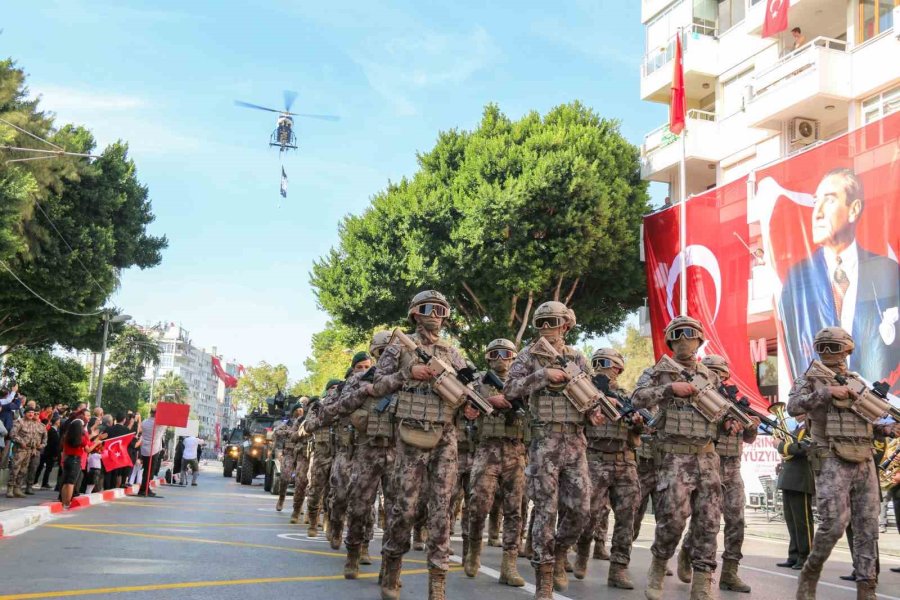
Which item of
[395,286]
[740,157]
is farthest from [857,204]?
[395,286]

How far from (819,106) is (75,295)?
24.3 m

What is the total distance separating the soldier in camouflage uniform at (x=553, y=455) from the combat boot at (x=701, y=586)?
0.96 meters

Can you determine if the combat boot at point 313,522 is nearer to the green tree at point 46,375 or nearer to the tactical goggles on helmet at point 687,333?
the tactical goggles on helmet at point 687,333

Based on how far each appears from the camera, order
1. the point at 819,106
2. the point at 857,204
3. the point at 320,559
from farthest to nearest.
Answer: the point at 819,106 → the point at 857,204 → the point at 320,559

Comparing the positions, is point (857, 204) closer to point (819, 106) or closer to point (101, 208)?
point (819, 106)

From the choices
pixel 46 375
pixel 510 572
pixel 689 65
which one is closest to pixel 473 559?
pixel 510 572

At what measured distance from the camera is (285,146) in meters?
36.6

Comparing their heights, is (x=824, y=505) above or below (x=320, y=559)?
above

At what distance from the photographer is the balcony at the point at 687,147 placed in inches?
1162

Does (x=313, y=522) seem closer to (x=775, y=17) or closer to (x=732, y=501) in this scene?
(x=732, y=501)

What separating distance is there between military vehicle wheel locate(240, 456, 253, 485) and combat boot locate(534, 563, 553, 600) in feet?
75.3

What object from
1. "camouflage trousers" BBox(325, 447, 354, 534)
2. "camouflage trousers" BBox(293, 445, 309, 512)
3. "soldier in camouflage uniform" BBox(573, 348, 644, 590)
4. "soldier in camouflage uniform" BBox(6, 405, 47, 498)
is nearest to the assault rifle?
"soldier in camouflage uniform" BBox(573, 348, 644, 590)

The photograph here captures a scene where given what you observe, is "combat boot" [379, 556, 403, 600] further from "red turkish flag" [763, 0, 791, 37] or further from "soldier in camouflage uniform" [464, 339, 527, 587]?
"red turkish flag" [763, 0, 791, 37]

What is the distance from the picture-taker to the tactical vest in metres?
6.88
